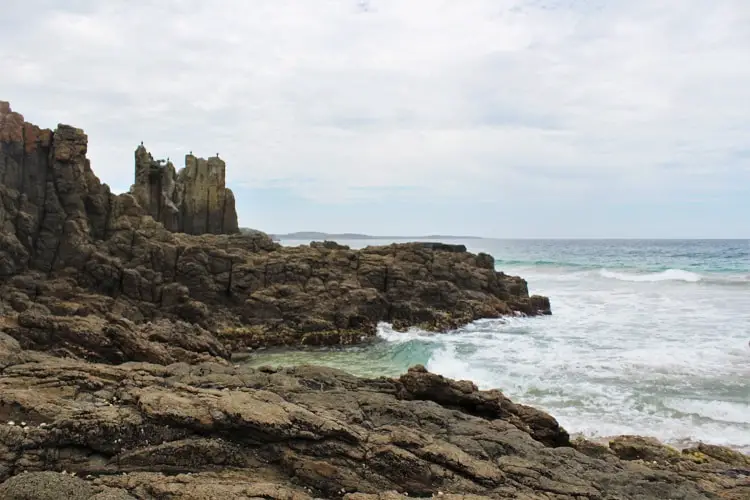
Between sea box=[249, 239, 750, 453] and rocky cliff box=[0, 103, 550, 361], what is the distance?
2.37 metres

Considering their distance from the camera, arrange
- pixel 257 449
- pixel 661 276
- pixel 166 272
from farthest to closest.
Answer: pixel 661 276 → pixel 166 272 → pixel 257 449

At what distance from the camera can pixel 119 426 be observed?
26.1ft

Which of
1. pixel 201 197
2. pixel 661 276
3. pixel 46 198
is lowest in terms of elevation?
pixel 661 276

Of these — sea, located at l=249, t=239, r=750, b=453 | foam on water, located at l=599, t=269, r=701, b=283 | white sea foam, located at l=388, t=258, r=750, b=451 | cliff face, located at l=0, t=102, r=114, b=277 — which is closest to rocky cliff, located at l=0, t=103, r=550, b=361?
cliff face, located at l=0, t=102, r=114, b=277

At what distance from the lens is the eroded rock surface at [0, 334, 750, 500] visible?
288 inches

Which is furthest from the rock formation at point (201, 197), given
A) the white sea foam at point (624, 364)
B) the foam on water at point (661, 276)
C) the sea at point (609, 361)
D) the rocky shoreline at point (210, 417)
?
the foam on water at point (661, 276)

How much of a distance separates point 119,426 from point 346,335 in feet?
68.6

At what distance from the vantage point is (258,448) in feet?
27.1

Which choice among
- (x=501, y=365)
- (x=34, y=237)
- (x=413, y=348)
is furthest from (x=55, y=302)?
(x=501, y=365)

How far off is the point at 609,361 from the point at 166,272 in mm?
23515

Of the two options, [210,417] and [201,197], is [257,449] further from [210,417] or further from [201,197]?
[201,197]

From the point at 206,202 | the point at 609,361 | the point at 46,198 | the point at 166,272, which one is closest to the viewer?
the point at 609,361

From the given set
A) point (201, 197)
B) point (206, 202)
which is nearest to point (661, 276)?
point (206, 202)

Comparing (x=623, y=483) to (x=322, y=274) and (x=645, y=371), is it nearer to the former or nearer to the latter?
(x=645, y=371)
